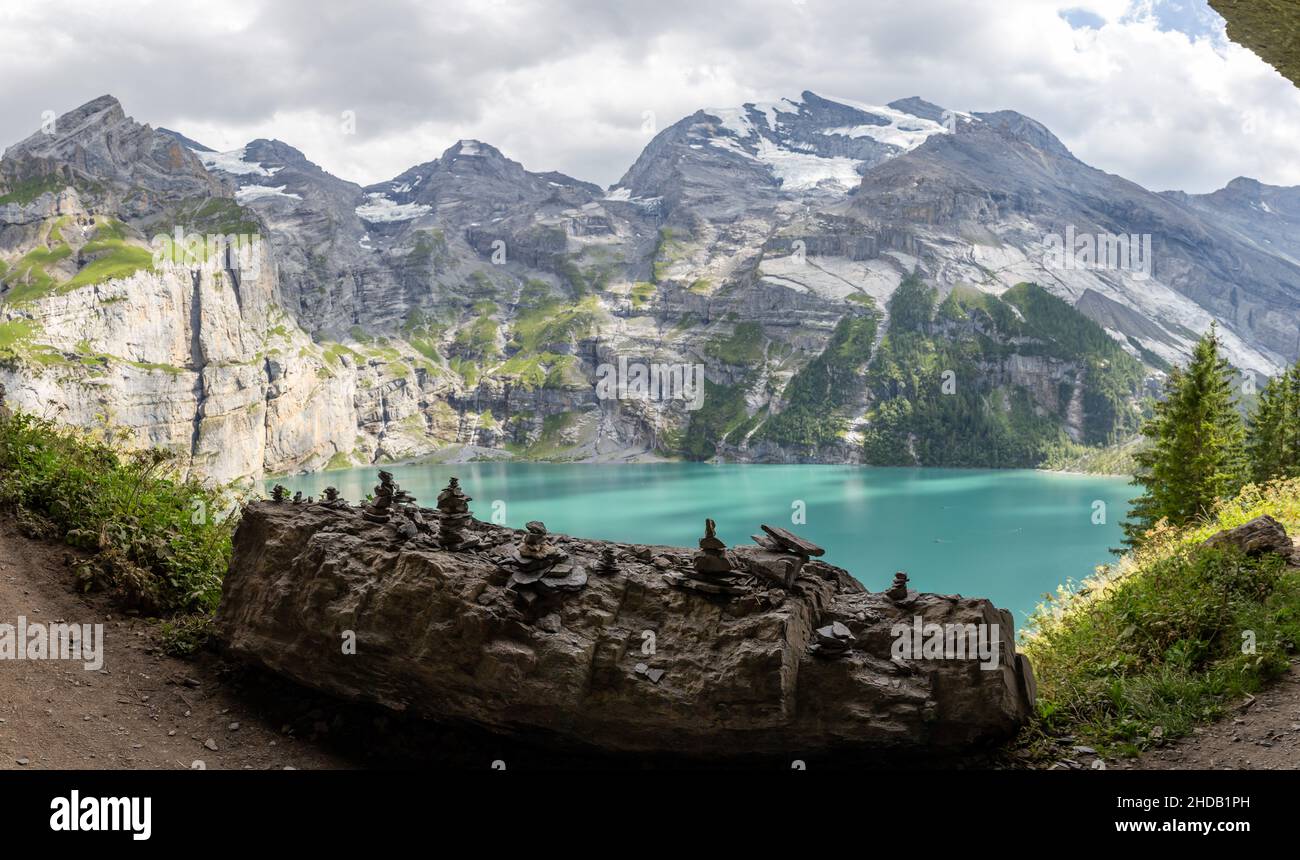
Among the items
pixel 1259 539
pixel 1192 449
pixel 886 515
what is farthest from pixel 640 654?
pixel 886 515

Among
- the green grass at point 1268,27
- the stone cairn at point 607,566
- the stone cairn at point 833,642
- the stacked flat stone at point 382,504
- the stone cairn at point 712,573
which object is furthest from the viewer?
the stacked flat stone at point 382,504

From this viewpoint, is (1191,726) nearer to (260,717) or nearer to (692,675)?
(692,675)

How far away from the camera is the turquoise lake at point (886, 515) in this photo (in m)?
76.8

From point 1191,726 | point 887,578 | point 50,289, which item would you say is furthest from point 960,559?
point 50,289

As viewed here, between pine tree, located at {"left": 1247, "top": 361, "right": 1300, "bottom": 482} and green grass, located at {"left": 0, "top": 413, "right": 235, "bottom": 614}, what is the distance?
44.8m

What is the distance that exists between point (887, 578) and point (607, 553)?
221ft

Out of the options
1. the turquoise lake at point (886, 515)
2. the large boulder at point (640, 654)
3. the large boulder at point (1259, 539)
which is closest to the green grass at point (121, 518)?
the large boulder at point (640, 654)

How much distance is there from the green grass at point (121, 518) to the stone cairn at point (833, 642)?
9229 mm

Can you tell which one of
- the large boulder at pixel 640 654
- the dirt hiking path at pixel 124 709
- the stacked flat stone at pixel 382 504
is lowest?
the dirt hiking path at pixel 124 709

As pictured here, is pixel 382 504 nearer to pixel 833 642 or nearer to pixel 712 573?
pixel 712 573

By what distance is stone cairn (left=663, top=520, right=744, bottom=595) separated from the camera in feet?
27.0

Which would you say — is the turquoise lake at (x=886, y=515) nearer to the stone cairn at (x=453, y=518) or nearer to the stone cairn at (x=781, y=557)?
the stone cairn at (x=453, y=518)
